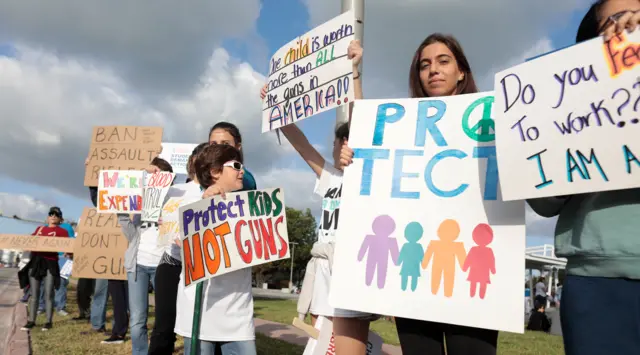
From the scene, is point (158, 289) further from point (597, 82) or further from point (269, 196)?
point (597, 82)

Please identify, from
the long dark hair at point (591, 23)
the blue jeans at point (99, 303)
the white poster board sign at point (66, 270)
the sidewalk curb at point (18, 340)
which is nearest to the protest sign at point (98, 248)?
the blue jeans at point (99, 303)

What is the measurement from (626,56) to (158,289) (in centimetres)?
292

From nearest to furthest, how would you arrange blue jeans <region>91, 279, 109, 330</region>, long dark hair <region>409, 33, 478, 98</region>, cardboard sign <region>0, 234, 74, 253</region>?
long dark hair <region>409, 33, 478, 98</region>, blue jeans <region>91, 279, 109, 330</region>, cardboard sign <region>0, 234, 74, 253</region>

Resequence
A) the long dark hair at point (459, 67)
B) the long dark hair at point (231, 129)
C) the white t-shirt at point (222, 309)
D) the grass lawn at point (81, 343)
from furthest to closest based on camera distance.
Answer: the grass lawn at point (81, 343) < the long dark hair at point (231, 129) < the white t-shirt at point (222, 309) < the long dark hair at point (459, 67)

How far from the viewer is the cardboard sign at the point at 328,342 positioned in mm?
2816

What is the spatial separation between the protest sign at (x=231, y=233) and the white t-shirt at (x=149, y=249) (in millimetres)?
1608

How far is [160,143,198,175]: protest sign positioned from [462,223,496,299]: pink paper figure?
8.47 meters

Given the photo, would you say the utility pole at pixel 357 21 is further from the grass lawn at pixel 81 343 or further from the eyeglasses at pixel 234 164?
the grass lawn at pixel 81 343

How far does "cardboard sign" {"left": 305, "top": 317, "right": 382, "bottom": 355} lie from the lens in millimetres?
2816

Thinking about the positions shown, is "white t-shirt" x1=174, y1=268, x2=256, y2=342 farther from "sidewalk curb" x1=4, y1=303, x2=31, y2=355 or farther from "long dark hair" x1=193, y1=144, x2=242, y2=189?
"sidewalk curb" x1=4, y1=303, x2=31, y2=355

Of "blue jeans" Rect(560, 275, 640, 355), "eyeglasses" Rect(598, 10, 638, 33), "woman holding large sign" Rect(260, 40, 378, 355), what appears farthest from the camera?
"woman holding large sign" Rect(260, 40, 378, 355)

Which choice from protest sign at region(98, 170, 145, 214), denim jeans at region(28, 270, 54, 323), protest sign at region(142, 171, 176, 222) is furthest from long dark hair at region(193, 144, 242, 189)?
denim jeans at region(28, 270, 54, 323)

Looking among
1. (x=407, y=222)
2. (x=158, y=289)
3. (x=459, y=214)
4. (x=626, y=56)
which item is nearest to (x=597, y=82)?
(x=626, y=56)

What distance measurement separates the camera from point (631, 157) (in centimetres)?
142
